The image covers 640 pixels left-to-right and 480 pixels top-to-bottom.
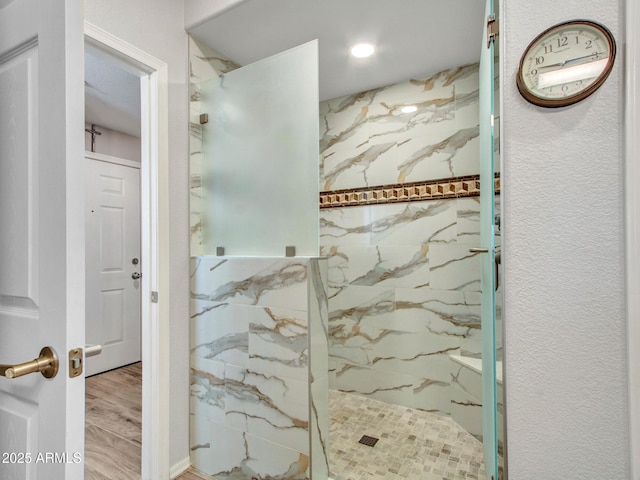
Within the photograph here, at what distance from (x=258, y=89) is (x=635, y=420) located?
1954 millimetres

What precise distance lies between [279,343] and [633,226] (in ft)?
4.53

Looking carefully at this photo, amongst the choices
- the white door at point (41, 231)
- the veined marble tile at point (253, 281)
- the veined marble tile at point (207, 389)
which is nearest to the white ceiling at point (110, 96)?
the veined marble tile at point (253, 281)

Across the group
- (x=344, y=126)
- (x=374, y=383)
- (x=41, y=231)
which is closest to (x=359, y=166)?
(x=344, y=126)

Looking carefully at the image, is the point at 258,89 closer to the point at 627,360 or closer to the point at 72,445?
the point at 72,445

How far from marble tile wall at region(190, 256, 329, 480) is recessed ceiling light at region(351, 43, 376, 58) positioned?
1419 mm

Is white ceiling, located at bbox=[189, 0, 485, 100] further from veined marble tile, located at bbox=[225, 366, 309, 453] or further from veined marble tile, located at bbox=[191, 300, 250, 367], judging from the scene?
veined marble tile, located at bbox=[225, 366, 309, 453]

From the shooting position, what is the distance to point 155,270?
1.73m

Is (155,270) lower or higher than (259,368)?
higher

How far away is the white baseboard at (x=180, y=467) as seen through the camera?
5.79 feet

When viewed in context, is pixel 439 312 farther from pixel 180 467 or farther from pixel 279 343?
pixel 180 467

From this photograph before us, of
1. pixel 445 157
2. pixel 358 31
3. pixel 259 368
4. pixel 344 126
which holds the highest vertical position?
pixel 358 31

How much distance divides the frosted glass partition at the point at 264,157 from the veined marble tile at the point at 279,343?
0.32 metres

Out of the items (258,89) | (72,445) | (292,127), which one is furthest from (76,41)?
(258,89)

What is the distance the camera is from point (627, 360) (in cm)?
88
